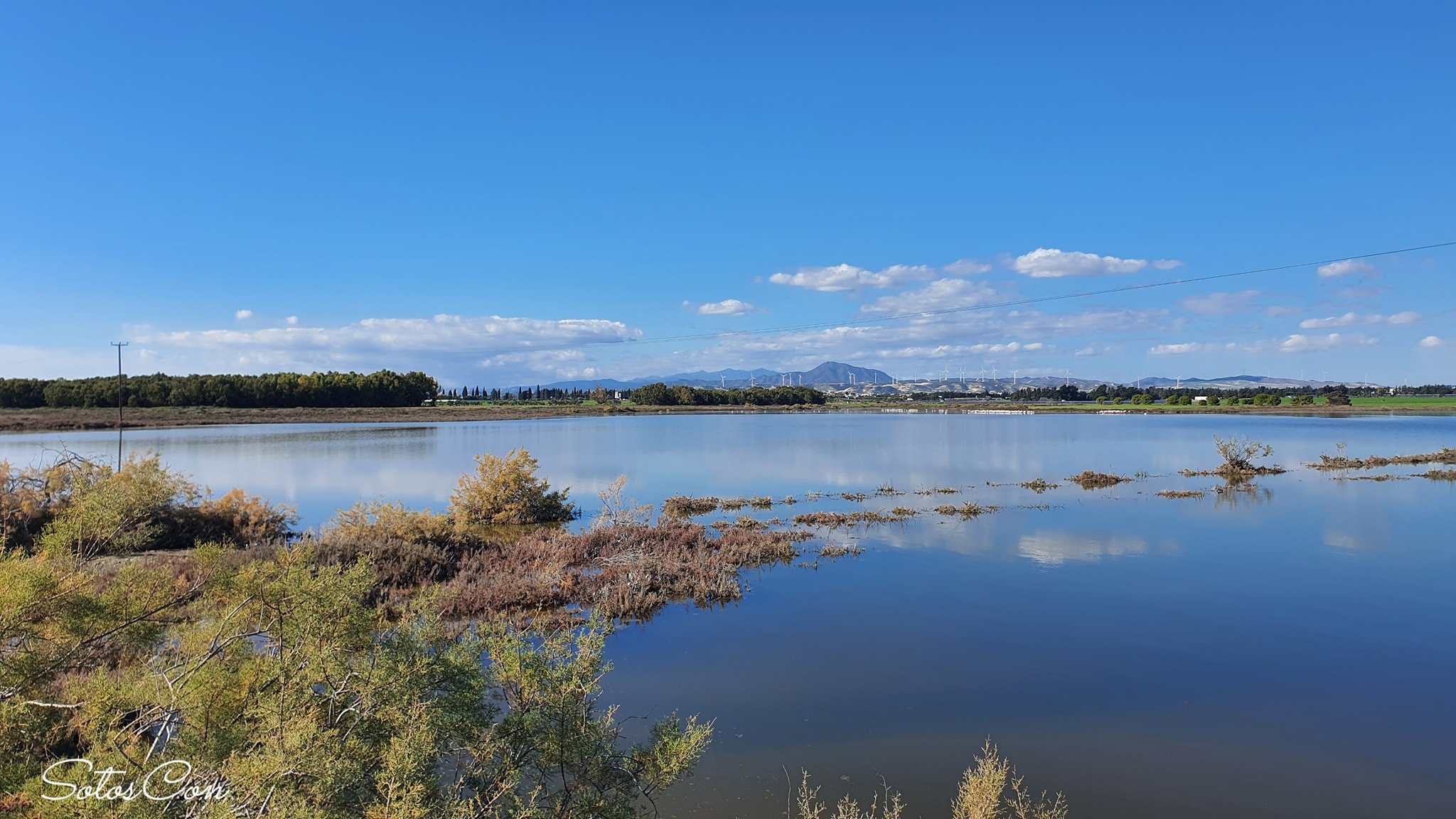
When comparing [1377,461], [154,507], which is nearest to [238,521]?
[154,507]

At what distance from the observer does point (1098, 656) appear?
9.73m

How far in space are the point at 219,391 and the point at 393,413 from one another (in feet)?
70.0

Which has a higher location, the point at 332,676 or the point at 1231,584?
the point at 332,676

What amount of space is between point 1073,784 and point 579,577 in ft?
30.1

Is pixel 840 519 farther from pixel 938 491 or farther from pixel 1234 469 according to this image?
pixel 1234 469

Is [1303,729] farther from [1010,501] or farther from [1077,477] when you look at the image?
[1077,477]

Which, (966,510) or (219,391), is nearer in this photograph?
(966,510)

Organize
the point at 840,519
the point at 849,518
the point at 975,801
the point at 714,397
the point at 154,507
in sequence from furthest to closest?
1. the point at 714,397
2. the point at 849,518
3. the point at 840,519
4. the point at 154,507
5. the point at 975,801

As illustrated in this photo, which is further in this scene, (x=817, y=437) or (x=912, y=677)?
(x=817, y=437)

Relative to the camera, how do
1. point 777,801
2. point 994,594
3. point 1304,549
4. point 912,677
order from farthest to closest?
point 1304,549 → point 994,594 → point 912,677 → point 777,801

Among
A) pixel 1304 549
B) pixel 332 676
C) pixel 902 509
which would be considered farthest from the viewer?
pixel 902 509

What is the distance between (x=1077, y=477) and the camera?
28641 mm

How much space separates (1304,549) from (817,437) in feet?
120

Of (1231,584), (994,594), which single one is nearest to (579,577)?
(994,594)
